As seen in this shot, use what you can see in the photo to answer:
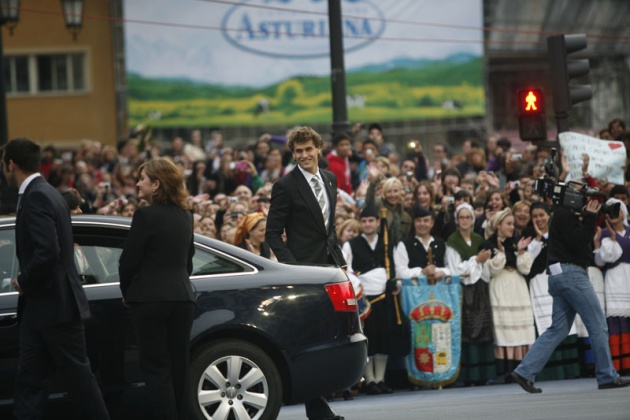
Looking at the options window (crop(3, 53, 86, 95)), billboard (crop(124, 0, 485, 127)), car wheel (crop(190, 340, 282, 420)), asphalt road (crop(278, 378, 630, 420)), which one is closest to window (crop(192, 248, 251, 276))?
car wheel (crop(190, 340, 282, 420))

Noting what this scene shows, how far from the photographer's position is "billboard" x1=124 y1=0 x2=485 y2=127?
104 ft

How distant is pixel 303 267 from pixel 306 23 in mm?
21577

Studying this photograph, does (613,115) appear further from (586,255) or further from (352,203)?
(586,255)

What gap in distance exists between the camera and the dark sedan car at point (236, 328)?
973 centimetres

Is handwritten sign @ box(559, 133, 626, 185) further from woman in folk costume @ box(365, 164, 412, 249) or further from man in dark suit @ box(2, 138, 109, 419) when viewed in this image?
man in dark suit @ box(2, 138, 109, 419)

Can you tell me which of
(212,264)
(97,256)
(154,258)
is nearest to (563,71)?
(212,264)

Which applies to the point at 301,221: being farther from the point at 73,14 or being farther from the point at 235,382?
the point at 73,14

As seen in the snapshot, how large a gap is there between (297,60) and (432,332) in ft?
58.0

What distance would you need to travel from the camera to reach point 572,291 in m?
12.6

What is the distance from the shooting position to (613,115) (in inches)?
1478

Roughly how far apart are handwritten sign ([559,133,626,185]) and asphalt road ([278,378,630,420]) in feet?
7.36

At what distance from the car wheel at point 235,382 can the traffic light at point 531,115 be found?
6561mm

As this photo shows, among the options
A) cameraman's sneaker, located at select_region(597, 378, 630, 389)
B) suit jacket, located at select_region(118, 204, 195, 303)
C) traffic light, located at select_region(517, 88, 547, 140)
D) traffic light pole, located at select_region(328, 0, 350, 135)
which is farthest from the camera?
traffic light pole, located at select_region(328, 0, 350, 135)

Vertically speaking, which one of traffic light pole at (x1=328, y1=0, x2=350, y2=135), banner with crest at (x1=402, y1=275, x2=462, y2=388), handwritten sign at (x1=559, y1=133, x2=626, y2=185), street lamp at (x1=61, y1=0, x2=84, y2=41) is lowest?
banner with crest at (x1=402, y1=275, x2=462, y2=388)
